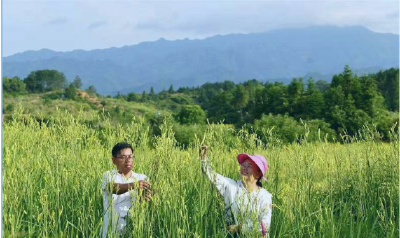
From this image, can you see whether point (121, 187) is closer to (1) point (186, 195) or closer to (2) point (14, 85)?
(1) point (186, 195)

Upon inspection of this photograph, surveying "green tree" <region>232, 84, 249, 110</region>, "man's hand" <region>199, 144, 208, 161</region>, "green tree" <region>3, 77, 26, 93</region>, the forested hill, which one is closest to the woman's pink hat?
"man's hand" <region>199, 144, 208, 161</region>

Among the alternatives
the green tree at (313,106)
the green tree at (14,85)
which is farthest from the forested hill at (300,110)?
the green tree at (14,85)

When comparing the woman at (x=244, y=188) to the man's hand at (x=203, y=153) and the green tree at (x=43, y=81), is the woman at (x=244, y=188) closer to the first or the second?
the man's hand at (x=203, y=153)

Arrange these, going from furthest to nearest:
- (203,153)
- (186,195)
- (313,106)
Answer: (313,106) < (186,195) < (203,153)

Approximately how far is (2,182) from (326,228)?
223 cm

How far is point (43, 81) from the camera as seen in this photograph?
46.5 metres

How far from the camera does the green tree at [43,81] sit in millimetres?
42594

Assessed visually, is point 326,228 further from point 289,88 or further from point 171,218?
point 289,88

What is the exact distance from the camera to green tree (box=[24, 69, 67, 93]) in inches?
1677

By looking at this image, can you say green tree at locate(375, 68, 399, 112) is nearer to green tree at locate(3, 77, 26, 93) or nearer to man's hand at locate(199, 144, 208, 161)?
man's hand at locate(199, 144, 208, 161)

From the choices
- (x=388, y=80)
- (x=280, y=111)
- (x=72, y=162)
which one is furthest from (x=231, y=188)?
(x=388, y=80)

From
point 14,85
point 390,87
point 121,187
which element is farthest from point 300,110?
point 14,85

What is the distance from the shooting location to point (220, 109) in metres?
23.1

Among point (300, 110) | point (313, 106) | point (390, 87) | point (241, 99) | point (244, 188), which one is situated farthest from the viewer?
point (390, 87)
